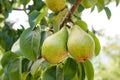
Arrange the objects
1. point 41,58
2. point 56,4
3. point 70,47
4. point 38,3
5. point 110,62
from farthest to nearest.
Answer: point 110,62, point 38,3, point 41,58, point 56,4, point 70,47

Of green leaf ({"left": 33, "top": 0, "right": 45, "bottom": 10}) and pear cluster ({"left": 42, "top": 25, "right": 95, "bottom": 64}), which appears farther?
green leaf ({"left": 33, "top": 0, "right": 45, "bottom": 10})

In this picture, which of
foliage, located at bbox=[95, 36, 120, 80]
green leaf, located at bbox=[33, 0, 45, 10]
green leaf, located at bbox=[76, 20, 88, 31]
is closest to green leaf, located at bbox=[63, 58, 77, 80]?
green leaf, located at bbox=[76, 20, 88, 31]

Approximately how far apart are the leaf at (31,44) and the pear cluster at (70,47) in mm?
123

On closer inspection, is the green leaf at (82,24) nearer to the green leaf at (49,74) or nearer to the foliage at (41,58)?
the foliage at (41,58)

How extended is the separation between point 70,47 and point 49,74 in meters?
0.22

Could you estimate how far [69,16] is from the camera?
1037mm

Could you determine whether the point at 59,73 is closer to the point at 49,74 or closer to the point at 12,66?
the point at 49,74

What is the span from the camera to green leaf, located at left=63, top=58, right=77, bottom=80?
109 centimetres

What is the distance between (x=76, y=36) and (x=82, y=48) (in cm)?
4

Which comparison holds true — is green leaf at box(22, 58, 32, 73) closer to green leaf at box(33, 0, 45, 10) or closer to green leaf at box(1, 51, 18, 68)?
green leaf at box(1, 51, 18, 68)

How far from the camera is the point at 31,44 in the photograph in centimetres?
109

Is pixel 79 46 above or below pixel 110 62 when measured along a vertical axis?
above

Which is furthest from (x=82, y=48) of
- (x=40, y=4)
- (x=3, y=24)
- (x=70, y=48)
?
(x=3, y=24)

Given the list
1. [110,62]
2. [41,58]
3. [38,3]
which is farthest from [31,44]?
[110,62]
